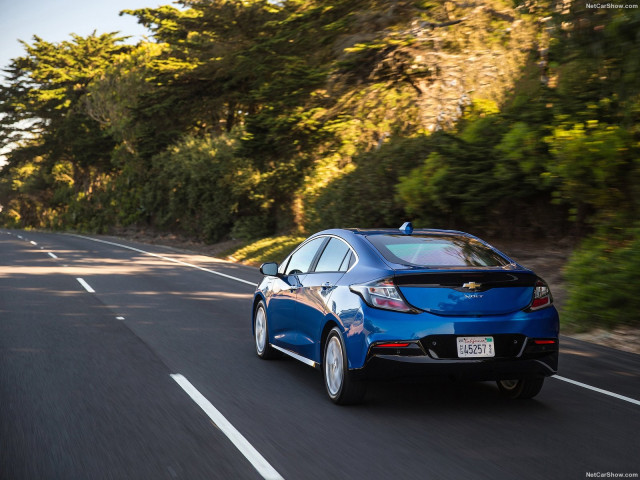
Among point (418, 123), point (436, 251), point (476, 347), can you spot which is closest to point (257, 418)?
point (476, 347)

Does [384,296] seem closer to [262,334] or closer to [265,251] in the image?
[262,334]

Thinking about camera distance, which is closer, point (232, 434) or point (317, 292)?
point (232, 434)

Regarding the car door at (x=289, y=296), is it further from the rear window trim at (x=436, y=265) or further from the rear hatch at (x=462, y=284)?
the rear hatch at (x=462, y=284)

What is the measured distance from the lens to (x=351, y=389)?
6.23 m

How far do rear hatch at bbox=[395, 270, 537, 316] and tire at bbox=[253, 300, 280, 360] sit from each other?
275cm

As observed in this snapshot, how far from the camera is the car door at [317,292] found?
6.83 m

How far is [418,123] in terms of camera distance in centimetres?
2083

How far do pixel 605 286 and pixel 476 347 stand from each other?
499 centimetres

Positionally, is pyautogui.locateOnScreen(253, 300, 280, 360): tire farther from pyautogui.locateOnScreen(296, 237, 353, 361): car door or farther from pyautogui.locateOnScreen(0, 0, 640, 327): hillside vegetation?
pyautogui.locateOnScreen(0, 0, 640, 327): hillside vegetation

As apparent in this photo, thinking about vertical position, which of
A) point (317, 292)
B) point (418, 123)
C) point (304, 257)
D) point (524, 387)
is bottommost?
point (524, 387)

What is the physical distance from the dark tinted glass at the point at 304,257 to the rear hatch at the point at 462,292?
6.09 ft

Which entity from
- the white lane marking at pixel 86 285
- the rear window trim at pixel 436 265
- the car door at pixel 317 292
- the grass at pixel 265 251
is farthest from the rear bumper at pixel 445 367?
the grass at pixel 265 251

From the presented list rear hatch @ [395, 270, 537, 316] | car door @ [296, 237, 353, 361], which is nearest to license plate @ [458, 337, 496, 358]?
rear hatch @ [395, 270, 537, 316]

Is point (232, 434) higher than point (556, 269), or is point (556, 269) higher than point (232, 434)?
point (556, 269)
